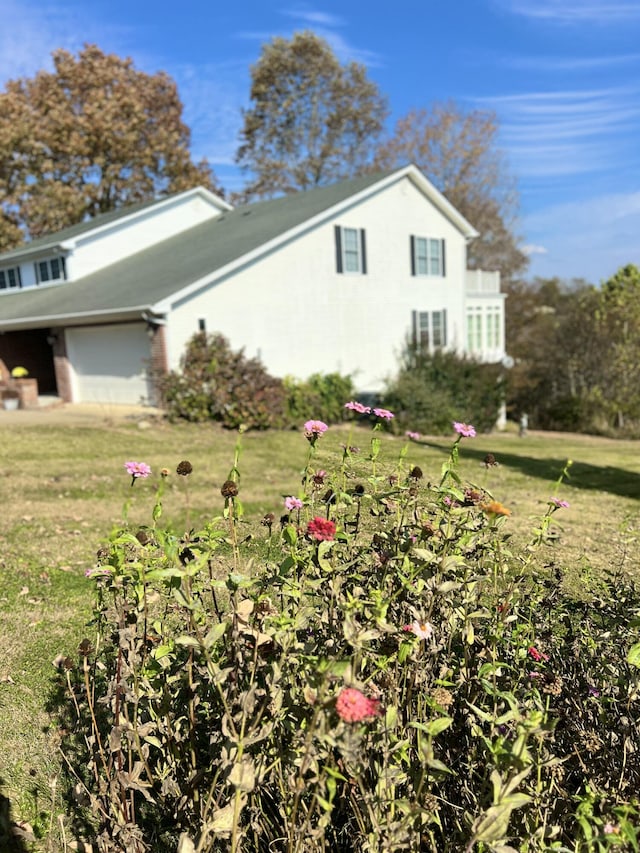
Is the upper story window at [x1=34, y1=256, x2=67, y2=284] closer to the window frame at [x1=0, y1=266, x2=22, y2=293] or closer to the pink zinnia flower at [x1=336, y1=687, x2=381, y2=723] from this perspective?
the window frame at [x1=0, y1=266, x2=22, y2=293]

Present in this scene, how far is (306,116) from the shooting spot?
1593 inches

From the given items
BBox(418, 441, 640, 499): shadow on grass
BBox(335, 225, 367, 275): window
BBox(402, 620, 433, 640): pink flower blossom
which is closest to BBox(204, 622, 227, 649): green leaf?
BBox(402, 620, 433, 640): pink flower blossom

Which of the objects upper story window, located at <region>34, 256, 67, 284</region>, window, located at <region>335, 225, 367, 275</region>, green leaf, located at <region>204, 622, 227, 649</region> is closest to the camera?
green leaf, located at <region>204, 622, 227, 649</region>

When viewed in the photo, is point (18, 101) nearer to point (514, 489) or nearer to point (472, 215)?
point (472, 215)

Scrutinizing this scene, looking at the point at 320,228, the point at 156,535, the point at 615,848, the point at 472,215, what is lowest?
the point at 615,848

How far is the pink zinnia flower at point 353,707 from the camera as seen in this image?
1.45 metres

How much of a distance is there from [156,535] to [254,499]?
5.75 meters

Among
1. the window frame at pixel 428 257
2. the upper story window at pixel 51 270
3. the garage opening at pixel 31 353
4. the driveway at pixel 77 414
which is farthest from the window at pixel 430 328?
the garage opening at pixel 31 353

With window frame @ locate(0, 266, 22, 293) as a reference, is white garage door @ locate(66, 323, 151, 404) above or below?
below

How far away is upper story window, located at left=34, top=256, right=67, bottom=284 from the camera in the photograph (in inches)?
889

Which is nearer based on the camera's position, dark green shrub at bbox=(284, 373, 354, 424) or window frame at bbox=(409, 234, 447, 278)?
dark green shrub at bbox=(284, 373, 354, 424)

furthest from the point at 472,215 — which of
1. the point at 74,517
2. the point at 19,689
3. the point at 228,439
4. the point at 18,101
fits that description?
the point at 19,689

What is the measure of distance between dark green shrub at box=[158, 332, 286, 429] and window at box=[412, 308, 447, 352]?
8642 mm

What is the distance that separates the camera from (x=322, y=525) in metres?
1.91
